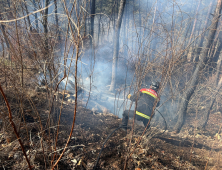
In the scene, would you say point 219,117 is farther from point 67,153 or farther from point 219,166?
point 67,153

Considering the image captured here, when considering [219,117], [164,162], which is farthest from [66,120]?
[219,117]

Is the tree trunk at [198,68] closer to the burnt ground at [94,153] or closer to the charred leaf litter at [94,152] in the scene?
the charred leaf litter at [94,152]

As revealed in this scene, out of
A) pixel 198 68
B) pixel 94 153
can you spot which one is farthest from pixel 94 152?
pixel 198 68

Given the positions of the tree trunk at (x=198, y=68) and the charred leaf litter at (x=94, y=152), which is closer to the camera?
the charred leaf litter at (x=94, y=152)

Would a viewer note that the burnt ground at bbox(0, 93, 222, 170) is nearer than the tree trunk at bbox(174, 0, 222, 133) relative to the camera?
Yes

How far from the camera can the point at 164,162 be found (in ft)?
9.50

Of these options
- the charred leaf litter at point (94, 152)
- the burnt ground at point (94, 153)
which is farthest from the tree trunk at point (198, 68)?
the burnt ground at point (94, 153)

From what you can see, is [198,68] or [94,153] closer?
[94,153]

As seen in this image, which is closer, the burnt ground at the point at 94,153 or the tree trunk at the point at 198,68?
the burnt ground at the point at 94,153

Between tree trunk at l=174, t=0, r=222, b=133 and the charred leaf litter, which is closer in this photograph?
the charred leaf litter

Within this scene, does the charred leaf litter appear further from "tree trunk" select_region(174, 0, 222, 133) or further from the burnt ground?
"tree trunk" select_region(174, 0, 222, 133)

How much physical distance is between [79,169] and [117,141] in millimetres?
1255

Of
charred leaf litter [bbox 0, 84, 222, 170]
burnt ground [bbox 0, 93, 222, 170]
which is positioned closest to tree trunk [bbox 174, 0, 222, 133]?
charred leaf litter [bbox 0, 84, 222, 170]

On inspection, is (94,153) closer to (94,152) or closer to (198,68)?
(94,152)
